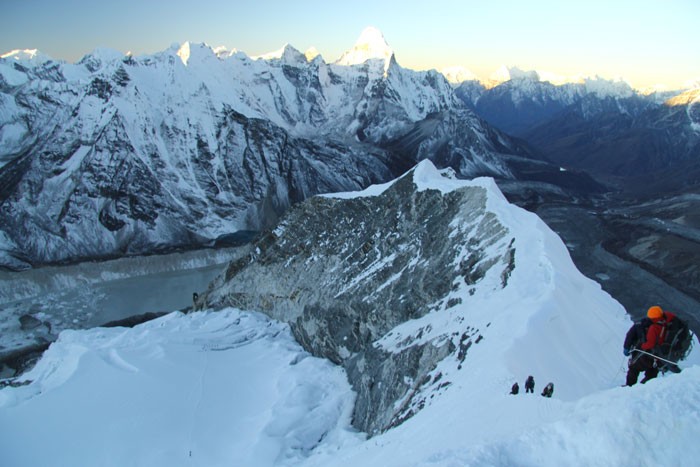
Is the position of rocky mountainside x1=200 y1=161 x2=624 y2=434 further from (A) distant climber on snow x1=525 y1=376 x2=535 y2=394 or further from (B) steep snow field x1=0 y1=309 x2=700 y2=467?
(A) distant climber on snow x1=525 y1=376 x2=535 y2=394

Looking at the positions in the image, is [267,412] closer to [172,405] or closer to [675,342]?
[172,405]

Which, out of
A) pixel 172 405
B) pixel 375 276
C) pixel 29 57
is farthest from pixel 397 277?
pixel 29 57

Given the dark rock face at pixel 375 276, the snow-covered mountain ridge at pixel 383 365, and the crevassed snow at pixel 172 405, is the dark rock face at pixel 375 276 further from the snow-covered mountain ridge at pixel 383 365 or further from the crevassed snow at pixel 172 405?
the crevassed snow at pixel 172 405

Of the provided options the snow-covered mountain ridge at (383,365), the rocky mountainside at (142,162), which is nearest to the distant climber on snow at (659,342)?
the snow-covered mountain ridge at (383,365)

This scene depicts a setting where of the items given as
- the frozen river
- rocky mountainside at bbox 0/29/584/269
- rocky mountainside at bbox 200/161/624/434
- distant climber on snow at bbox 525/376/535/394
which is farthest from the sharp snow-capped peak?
distant climber on snow at bbox 525/376/535/394

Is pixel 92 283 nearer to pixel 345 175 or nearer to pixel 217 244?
pixel 217 244

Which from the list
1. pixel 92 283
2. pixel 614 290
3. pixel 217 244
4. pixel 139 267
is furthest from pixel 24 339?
pixel 614 290
